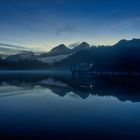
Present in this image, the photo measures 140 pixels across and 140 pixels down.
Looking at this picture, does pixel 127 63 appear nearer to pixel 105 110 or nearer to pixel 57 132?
pixel 105 110

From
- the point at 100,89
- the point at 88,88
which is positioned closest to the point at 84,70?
the point at 88,88

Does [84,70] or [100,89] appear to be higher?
[84,70]

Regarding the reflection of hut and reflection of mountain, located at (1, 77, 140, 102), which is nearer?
reflection of mountain, located at (1, 77, 140, 102)

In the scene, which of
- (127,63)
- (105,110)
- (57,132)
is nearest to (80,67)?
(127,63)

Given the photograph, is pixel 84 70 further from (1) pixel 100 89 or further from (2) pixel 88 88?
(1) pixel 100 89

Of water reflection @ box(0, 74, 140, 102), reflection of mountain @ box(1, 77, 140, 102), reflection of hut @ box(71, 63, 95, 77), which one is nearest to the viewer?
reflection of mountain @ box(1, 77, 140, 102)

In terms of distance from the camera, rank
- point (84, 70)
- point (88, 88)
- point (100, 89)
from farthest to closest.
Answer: point (84, 70)
point (88, 88)
point (100, 89)

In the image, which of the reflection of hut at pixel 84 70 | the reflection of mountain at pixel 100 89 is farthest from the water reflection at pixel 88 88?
the reflection of hut at pixel 84 70

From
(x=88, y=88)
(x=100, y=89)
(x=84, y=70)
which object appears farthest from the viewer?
(x=84, y=70)

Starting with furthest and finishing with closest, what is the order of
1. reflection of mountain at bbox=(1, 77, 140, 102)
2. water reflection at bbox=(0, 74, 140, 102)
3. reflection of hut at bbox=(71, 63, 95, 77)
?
reflection of hut at bbox=(71, 63, 95, 77)
water reflection at bbox=(0, 74, 140, 102)
reflection of mountain at bbox=(1, 77, 140, 102)

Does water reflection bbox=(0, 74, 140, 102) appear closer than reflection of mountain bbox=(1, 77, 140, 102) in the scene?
No

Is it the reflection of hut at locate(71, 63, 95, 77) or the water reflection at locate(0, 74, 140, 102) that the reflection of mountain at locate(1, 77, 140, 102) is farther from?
the reflection of hut at locate(71, 63, 95, 77)

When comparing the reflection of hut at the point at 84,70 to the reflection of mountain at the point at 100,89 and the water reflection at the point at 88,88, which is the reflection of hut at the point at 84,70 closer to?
the water reflection at the point at 88,88

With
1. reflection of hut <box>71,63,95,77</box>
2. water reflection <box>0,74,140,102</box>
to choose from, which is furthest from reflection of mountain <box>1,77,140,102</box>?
reflection of hut <box>71,63,95,77</box>
